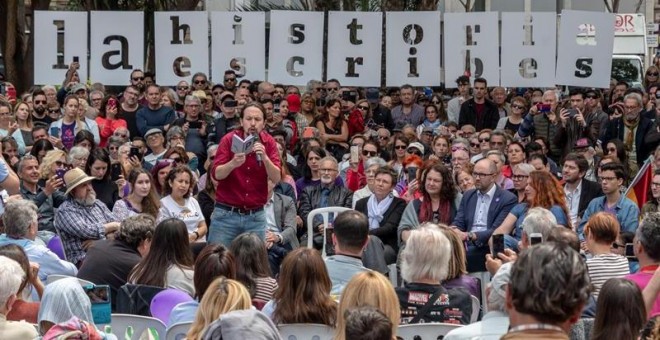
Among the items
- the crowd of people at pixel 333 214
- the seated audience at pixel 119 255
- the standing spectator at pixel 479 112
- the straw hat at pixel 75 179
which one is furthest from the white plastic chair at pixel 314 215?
the standing spectator at pixel 479 112

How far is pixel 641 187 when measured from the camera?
39.8 ft

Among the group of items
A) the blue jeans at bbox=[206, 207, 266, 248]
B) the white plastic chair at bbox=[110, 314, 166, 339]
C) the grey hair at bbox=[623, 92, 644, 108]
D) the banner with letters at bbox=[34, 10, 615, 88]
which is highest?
the banner with letters at bbox=[34, 10, 615, 88]

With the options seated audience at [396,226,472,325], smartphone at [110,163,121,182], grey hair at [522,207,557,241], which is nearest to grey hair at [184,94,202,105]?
smartphone at [110,163,121,182]

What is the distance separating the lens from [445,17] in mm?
18078

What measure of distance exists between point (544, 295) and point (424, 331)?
280 cm

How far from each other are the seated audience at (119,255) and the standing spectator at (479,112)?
9.44m

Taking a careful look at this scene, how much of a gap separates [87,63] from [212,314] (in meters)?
12.7

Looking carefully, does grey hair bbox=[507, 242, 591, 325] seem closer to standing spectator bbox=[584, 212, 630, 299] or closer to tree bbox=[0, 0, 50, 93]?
standing spectator bbox=[584, 212, 630, 299]

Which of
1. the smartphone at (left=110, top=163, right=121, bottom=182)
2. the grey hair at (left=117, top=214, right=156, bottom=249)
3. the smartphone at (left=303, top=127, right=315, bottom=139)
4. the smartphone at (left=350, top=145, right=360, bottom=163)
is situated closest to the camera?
the grey hair at (left=117, top=214, right=156, bottom=249)

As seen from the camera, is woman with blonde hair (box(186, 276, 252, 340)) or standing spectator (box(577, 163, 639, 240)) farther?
standing spectator (box(577, 163, 639, 240))

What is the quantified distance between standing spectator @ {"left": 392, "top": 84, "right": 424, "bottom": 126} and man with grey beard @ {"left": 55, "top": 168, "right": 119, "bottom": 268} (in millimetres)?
7831

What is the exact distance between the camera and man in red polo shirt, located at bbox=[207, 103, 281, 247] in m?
10.9

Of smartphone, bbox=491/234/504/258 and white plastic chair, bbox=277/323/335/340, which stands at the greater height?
smartphone, bbox=491/234/504/258

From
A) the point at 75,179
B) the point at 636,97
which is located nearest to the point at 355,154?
the point at 636,97
